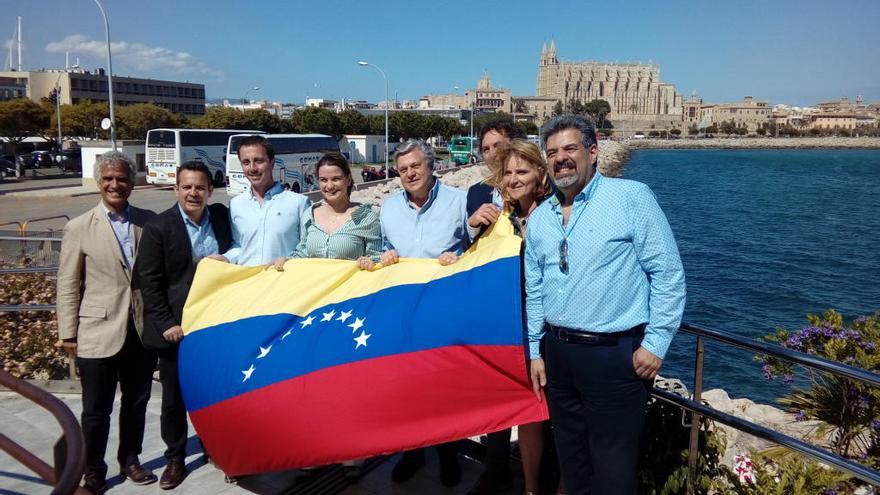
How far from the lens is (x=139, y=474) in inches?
162

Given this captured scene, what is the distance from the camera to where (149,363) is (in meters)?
4.21

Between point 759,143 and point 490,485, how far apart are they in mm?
186819

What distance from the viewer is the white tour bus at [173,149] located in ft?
110

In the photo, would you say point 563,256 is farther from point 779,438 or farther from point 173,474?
point 173,474

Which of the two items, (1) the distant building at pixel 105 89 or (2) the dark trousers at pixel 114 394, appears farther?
(1) the distant building at pixel 105 89

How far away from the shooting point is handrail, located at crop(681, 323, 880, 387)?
8.13 feet

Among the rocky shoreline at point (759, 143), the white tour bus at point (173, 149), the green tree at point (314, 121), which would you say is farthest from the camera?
the rocky shoreline at point (759, 143)

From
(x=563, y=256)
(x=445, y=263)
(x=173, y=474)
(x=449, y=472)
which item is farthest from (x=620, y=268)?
(x=173, y=474)

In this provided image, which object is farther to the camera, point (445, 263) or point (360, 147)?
point (360, 147)

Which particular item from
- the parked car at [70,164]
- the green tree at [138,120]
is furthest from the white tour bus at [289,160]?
the green tree at [138,120]

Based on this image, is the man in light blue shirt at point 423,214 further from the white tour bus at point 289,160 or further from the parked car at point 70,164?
the parked car at point 70,164

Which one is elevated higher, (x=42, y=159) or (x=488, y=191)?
(x=42, y=159)

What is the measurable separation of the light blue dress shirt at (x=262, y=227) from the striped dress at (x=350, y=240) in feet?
0.53

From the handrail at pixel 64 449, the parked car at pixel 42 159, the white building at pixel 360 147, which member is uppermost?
the white building at pixel 360 147
